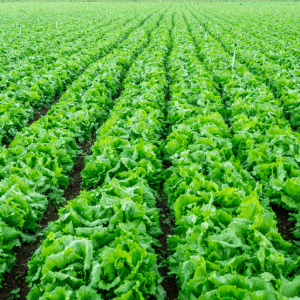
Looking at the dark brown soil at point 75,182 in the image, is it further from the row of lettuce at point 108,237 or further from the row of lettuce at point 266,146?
the row of lettuce at point 266,146

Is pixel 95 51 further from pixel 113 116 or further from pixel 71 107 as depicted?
pixel 113 116

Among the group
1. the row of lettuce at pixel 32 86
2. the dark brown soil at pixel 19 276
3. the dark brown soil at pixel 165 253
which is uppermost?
the row of lettuce at pixel 32 86

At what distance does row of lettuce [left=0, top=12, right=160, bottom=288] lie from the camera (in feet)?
15.4

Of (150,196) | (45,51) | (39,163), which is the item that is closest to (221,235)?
(150,196)

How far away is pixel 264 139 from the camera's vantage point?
6.90m

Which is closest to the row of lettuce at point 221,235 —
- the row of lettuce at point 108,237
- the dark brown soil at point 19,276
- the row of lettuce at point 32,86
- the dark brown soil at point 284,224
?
the row of lettuce at point 108,237

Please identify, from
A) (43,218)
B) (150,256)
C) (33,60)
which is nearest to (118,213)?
(150,256)

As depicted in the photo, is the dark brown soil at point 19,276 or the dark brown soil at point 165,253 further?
the dark brown soil at point 165,253

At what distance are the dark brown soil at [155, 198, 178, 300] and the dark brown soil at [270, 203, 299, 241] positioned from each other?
2.13m

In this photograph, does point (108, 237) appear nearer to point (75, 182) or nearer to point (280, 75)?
point (75, 182)

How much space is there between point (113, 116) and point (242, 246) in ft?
18.8

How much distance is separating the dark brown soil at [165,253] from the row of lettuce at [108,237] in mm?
411

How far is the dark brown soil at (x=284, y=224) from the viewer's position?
5344mm

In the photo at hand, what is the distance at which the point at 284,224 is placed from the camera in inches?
222
